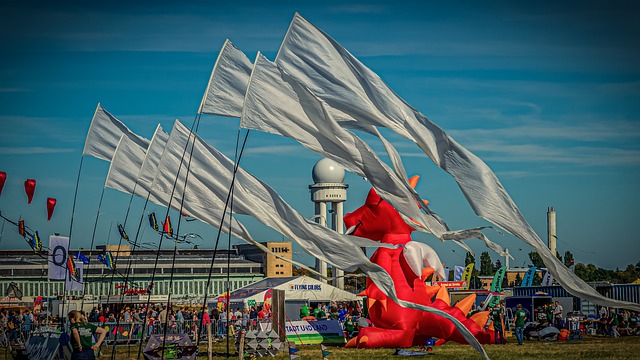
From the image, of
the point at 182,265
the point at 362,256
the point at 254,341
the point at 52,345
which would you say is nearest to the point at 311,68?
the point at 362,256

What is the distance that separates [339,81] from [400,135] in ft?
4.97

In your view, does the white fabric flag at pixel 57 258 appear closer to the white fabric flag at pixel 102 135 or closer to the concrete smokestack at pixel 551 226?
the white fabric flag at pixel 102 135

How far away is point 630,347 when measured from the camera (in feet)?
84.7

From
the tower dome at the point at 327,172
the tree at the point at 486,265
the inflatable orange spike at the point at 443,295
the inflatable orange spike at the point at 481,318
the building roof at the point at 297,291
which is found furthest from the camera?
the tree at the point at 486,265

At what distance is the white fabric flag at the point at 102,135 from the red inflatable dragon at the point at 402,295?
7667 mm

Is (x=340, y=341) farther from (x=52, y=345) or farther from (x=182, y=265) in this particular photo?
(x=182, y=265)

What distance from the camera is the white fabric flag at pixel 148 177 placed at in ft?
59.7

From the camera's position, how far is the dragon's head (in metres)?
27.6

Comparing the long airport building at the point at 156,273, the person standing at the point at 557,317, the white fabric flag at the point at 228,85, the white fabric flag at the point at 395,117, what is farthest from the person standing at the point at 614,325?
the long airport building at the point at 156,273

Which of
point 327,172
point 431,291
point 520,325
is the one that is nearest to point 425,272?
point 431,291

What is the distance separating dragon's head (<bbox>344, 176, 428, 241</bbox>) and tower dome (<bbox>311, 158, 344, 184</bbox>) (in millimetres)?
51641

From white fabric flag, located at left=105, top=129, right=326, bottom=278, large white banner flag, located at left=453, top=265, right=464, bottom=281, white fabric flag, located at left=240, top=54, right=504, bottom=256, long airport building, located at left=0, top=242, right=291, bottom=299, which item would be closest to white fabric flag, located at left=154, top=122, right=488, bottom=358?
white fabric flag, located at left=105, top=129, right=326, bottom=278

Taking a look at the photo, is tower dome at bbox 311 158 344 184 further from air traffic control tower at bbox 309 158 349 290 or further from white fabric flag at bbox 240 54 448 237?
white fabric flag at bbox 240 54 448 237

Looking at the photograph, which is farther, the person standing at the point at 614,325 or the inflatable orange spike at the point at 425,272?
the person standing at the point at 614,325
